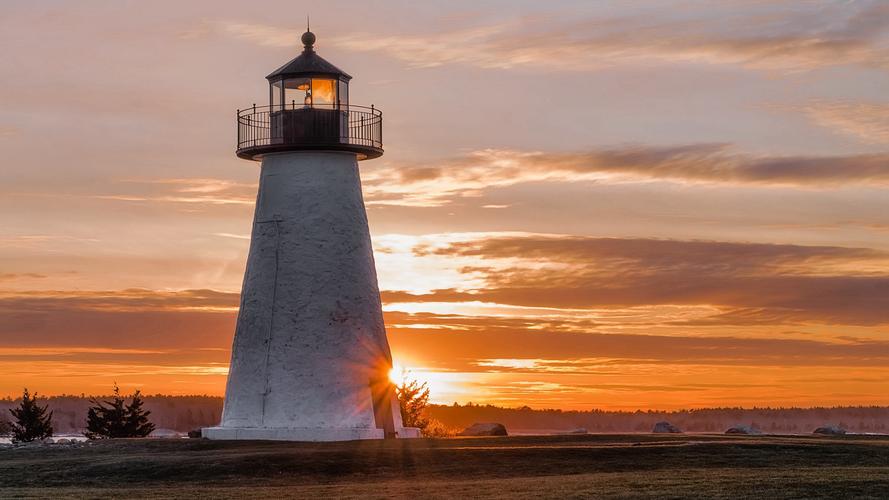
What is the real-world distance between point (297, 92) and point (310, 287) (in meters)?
6.81

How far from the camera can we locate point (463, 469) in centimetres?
3316

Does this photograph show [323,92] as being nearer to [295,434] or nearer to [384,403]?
[384,403]

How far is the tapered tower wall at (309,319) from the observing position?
42188 millimetres

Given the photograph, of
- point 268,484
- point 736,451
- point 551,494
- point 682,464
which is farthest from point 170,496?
point 736,451

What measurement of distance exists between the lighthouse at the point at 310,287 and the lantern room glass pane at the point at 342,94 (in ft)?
0.13

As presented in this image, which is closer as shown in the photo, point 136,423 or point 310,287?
point 310,287

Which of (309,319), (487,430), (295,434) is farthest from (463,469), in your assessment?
(487,430)

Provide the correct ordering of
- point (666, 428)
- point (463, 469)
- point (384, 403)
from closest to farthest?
point (463, 469), point (384, 403), point (666, 428)

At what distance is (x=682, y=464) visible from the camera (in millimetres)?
33344

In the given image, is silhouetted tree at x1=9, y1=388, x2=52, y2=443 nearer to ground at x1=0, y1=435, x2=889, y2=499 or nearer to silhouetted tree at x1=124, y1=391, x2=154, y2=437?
silhouetted tree at x1=124, y1=391, x2=154, y2=437

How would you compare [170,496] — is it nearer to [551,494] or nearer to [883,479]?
[551,494]

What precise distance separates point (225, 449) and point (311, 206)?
29.2ft

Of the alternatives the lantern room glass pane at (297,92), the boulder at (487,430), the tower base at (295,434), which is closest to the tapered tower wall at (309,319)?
the tower base at (295,434)

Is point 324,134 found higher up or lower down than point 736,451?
higher up
